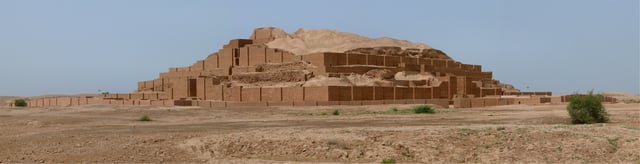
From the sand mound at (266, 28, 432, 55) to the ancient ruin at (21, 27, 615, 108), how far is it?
0.27 ft

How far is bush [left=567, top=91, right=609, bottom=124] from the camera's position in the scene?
16.8m

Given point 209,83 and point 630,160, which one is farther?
point 209,83

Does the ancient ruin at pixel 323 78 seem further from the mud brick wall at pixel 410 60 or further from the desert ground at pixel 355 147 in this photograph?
the desert ground at pixel 355 147

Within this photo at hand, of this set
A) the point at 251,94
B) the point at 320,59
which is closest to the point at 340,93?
the point at 251,94


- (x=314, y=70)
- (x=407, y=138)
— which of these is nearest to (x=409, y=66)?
(x=314, y=70)

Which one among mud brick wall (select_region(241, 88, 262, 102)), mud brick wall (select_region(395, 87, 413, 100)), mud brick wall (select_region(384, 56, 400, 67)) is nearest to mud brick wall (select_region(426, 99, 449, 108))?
mud brick wall (select_region(395, 87, 413, 100))

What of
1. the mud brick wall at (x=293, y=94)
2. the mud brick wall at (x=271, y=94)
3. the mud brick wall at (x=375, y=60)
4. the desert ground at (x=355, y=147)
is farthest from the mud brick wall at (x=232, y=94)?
the desert ground at (x=355, y=147)

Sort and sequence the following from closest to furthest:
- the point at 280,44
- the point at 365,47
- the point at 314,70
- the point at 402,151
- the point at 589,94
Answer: the point at 402,151
the point at 589,94
the point at 314,70
the point at 365,47
the point at 280,44

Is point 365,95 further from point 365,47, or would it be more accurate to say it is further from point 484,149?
point 484,149

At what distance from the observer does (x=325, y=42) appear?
4953 centimetres

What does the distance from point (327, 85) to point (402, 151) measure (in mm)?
21076

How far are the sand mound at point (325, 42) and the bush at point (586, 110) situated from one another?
2667 cm

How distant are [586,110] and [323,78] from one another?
64.6 feet

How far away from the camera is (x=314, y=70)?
37.7 meters
